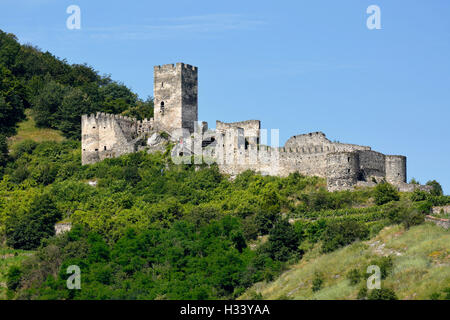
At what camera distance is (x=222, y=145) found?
6222cm

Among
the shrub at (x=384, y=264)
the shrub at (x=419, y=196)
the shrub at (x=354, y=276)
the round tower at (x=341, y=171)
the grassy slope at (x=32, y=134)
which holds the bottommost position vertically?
the shrub at (x=354, y=276)

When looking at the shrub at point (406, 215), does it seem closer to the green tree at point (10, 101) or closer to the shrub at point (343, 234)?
the shrub at point (343, 234)

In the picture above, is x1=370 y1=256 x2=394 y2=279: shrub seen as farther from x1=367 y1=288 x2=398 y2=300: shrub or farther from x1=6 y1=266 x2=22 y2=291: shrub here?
x1=6 y1=266 x2=22 y2=291: shrub

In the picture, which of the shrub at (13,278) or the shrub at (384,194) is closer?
the shrub at (13,278)

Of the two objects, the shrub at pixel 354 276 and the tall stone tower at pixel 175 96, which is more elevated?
the tall stone tower at pixel 175 96

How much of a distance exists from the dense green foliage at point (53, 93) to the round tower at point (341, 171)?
2271 cm

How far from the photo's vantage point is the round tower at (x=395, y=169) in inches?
2261

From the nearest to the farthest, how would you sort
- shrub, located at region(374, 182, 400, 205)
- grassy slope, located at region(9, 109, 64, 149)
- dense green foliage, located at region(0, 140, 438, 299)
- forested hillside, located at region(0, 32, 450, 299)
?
forested hillside, located at region(0, 32, 450, 299) < dense green foliage, located at region(0, 140, 438, 299) < shrub, located at region(374, 182, 400, 205) < grassy slope, located at region(9, 109, 64, 149)

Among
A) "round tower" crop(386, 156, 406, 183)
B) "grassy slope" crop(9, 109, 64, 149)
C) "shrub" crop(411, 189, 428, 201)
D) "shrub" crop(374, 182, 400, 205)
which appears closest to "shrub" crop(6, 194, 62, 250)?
"grassy slope" crop(9, 109, 64, 149)

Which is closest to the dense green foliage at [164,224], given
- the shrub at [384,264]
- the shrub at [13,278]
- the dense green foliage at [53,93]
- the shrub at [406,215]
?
the shrub at [13,278]

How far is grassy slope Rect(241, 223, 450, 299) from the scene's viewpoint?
41.1m

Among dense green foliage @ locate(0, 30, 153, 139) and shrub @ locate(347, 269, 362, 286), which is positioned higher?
dense green foliage @ locate(0, 30, 153, 139)

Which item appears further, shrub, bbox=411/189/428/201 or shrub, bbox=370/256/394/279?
shrub, bbox=411/189/428/201

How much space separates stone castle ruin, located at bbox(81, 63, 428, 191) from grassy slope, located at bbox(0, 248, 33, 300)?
1197 cm
